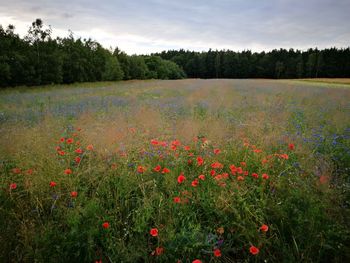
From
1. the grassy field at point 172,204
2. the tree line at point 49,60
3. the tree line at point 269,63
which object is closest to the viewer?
the grassy field at point 172,204

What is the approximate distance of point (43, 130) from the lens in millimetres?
4895

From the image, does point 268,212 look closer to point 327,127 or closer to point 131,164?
point 131,164

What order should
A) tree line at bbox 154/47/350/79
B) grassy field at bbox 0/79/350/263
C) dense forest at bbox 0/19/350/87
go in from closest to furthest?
grassy field at bbox 0/79/350/263 → dense forest at bbox 0/19/350/87 → tree line at bbox 154/47/350/79

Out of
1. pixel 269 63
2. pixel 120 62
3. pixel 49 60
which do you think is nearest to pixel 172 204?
pixel 49 60

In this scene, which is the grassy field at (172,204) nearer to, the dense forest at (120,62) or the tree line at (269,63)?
the dense forest at (120,62)

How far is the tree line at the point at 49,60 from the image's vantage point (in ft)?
78.1

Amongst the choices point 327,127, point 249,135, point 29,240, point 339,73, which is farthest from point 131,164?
point 339,73

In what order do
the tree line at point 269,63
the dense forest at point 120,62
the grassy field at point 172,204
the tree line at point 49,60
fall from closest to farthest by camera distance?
the grassy field at point 172,204 → the tree line at point 49,60 → the dense forest at point 120,62 → the tree line at point 269,63

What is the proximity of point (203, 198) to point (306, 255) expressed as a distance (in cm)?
112

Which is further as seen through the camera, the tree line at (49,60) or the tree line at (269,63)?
the tree line at (269,63)

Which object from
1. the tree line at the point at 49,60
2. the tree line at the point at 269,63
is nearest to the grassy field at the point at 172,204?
the tree line at the point at 49,60

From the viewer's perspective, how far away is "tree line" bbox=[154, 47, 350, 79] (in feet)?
208

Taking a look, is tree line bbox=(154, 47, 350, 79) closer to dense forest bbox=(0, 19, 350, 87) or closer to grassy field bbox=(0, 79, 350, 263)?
dense forest bbox=(0, 19, 350, 87)

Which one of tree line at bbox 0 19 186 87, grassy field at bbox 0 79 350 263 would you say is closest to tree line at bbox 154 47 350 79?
tree line at bbox 0 19 186 87
